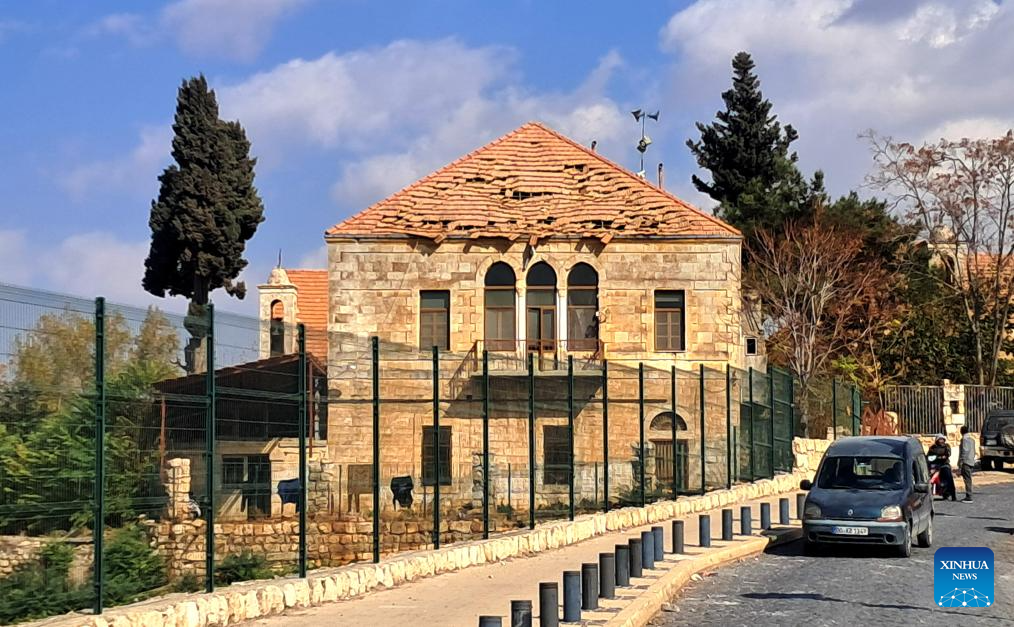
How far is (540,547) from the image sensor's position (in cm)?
2041

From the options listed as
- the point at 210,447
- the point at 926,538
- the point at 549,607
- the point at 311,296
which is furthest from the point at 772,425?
the point at 311,296

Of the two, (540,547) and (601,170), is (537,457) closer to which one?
(540,547)

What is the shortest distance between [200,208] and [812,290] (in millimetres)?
23665

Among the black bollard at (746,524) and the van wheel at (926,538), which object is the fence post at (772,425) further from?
the van wheel at (926,538)

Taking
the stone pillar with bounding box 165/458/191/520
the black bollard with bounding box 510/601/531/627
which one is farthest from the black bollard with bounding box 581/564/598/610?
the stone pillar with bounding box 165/458/191/520

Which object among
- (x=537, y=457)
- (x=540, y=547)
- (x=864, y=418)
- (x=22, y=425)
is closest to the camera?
(x=22, y=425)

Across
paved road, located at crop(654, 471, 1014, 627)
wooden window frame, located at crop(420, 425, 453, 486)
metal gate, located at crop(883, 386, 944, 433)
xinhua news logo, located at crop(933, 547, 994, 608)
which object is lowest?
paved road, located at crop(654, 471, 1014, 627)

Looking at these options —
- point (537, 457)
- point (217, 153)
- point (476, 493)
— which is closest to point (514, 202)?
point (217, 153)

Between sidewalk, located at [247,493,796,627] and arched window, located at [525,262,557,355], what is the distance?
21913 millimetres

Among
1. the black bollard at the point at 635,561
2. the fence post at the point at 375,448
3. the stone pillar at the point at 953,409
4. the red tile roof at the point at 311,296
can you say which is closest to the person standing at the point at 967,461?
the stone pillar at the point at 953,409

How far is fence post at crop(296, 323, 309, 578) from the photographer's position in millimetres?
14688

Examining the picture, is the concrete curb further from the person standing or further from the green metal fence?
the person standing

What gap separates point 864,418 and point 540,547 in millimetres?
29480

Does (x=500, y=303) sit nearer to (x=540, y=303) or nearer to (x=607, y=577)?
(x=540, y=303)
